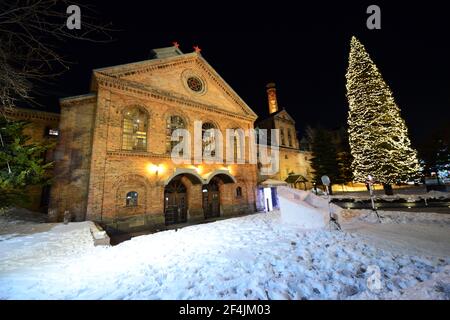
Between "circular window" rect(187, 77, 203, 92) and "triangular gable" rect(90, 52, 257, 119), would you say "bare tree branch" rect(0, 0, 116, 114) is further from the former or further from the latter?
"circular window" rect(187, 77, 203, 92)

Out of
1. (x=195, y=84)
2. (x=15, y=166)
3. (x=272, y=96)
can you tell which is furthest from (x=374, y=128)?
(x=272, y=96)

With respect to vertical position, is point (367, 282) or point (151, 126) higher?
point (151, 126)

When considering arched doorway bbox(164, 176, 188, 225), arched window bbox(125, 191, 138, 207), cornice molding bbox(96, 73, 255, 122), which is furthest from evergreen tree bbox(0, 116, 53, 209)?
arched doorway bbox(164, 176, 188, 225)

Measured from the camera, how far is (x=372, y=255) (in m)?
4.22

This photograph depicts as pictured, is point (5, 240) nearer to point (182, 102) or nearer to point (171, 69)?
point (182, 102)

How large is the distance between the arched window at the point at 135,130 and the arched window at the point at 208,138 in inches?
191

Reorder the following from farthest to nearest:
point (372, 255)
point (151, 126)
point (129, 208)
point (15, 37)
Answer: point (151, 126), point (129, 208), point (372, 255), point (15, 37)

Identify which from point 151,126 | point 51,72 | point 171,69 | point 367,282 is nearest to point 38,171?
point 151,126

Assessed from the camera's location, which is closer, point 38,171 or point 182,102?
point 38,171

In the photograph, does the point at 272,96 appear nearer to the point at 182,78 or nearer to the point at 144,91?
the point at 182,78

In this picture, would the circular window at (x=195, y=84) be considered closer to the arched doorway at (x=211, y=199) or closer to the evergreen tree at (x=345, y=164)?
the arched doorway at (x=211, y=199)

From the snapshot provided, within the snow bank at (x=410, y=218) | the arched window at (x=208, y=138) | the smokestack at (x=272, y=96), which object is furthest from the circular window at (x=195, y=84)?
the smokestack at (x=272, y=96)

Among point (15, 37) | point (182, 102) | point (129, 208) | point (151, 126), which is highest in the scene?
point (182, 102)

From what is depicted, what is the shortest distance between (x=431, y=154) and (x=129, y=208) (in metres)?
37.3
